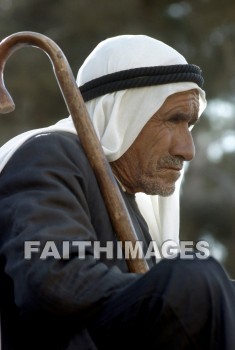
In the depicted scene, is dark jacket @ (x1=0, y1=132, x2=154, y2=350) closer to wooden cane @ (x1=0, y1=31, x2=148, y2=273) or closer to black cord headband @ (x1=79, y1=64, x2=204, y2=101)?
wooden cane @ (x1=0, y1=31, x2=148, y2=273)

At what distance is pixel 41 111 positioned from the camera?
1508cm

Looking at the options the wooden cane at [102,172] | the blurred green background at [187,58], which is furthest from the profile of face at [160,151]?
the blurred green background at [187,58]

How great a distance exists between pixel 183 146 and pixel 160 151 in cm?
9

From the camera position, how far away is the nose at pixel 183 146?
5480 millimetres

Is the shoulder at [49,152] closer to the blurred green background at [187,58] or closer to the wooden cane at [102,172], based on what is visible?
the wooden cane at [102,172]

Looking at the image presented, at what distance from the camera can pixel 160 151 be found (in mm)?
5523

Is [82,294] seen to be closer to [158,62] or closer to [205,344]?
[205,344]

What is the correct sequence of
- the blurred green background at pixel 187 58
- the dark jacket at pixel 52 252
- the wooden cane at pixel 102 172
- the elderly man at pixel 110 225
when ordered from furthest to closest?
the blurred green background at pixel 187 58, the wooden cane at pixel 102 172, the dark jacket at pixel 52 252, the elderly man at pixel 110 225

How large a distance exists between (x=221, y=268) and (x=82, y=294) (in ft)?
1.47

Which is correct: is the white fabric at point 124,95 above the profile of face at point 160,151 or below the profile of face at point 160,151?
above

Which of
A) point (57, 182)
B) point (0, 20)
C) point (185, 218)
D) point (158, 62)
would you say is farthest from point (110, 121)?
point (185, 218)

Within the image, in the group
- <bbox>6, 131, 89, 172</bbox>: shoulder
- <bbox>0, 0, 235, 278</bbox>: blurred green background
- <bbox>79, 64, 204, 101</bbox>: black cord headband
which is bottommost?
<bbox>0, 0, 235, 278</bbox>: blurred green background

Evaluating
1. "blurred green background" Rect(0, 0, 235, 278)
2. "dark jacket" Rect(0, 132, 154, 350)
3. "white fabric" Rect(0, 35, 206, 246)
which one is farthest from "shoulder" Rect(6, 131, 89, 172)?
"blurred green background" Rect(0, 0, 235, 278)

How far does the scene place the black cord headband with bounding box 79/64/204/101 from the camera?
5473 millimetres
